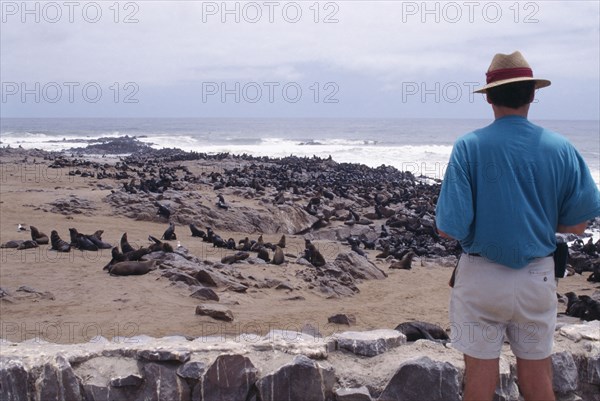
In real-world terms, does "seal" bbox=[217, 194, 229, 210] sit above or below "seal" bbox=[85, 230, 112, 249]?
above

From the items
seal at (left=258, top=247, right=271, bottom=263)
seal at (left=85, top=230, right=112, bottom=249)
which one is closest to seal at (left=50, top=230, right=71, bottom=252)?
seal at (left=85, top=230, right=112, bottom=249)

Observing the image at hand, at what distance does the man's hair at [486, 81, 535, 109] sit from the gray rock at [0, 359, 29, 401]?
2958 millimetres

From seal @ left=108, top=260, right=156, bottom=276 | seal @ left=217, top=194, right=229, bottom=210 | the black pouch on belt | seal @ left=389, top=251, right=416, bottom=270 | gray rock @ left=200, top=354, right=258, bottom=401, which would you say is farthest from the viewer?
seal @ left=217, top=194, right=229, bottom=210

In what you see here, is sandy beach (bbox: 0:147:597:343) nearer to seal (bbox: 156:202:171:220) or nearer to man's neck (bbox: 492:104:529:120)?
seal (bbox: 156:202:171:220)

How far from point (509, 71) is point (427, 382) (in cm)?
183

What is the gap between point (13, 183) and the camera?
20.3 meters

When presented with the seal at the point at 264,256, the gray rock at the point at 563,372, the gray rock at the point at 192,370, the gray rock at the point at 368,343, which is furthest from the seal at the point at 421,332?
the seal at the point at 264,256

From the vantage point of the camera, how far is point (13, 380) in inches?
138

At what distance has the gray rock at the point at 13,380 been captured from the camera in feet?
11.5

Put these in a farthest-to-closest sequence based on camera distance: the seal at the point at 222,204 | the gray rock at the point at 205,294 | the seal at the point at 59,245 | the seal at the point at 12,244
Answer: the seal at the point at 222,204, the seal at the point at 12,244, the seal at the point at 59,245, the gray rock at the point at 205,294

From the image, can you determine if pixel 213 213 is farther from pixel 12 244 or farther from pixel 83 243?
pixel 12 244

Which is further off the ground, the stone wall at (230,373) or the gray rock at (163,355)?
the gray rock at (163,355)

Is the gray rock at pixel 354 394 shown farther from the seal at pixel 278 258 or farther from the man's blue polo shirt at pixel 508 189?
the seal at pixel 278 258

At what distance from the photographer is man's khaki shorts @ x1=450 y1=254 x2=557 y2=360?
268 centimetres
